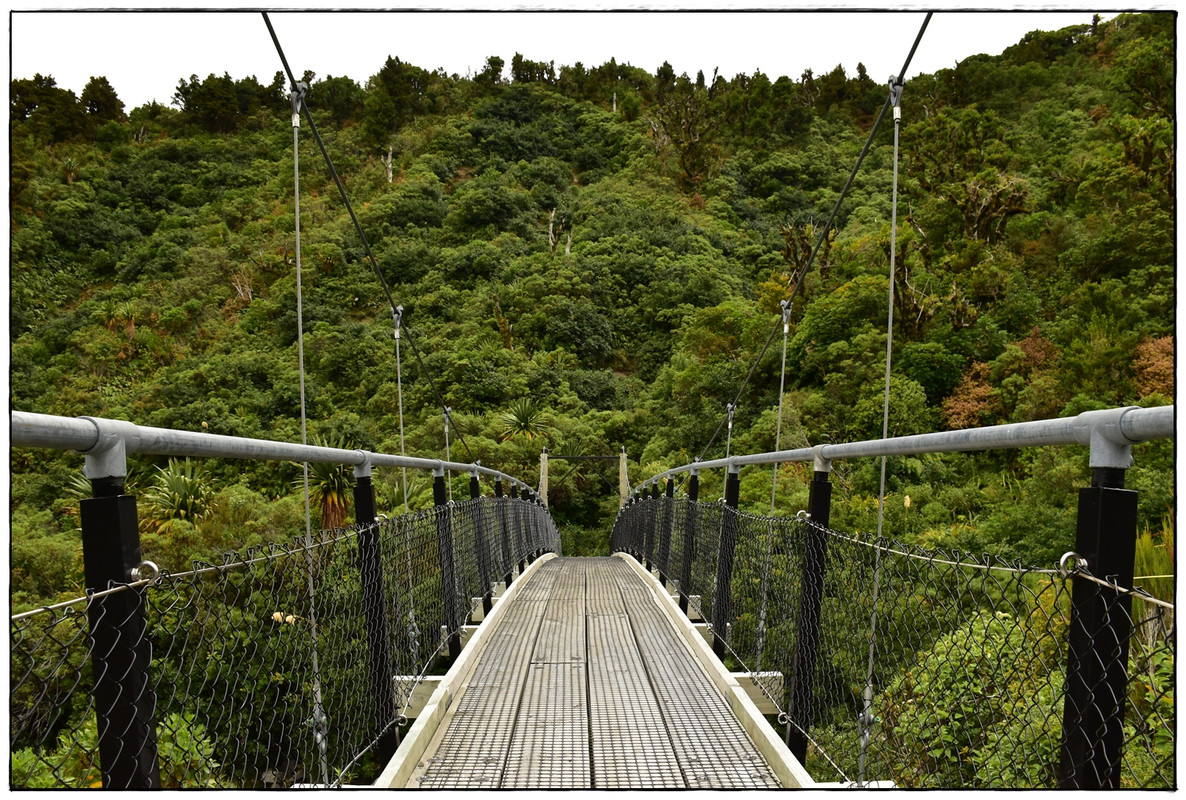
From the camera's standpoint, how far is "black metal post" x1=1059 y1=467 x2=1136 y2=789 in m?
0.77

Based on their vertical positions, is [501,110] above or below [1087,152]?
above

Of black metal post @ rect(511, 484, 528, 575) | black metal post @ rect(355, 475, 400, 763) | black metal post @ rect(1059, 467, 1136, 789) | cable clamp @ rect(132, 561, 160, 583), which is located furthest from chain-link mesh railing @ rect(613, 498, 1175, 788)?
black metal post @ rect(511, 484, 528, 575)

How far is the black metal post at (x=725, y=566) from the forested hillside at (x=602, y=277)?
6.19 ft

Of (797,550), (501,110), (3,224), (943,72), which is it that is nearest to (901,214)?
(943,72)

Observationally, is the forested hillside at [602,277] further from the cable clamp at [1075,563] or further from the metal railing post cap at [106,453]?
the cable clamp at [1075,563]

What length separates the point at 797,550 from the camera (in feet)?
7.48

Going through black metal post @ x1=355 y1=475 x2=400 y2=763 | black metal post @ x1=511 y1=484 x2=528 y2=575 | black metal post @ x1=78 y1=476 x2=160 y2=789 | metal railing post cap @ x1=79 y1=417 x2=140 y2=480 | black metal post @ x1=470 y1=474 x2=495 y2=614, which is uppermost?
metal railing post cap @ x1=79 y1=417 x2=140 y2=480

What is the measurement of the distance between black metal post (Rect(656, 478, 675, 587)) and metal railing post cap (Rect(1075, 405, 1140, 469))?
3.66 metres

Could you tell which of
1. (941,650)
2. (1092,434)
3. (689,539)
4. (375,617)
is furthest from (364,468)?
(689,539)

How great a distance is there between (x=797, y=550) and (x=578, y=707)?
2.86 feet

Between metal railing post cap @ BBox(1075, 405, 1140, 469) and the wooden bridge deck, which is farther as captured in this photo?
the wooden bridge deck

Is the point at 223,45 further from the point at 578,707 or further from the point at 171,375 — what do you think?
the point at 171,375

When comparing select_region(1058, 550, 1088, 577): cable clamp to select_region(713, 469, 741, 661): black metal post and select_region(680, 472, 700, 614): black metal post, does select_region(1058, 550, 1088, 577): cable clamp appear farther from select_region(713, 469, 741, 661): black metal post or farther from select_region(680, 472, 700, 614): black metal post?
select_region(680, 472, 700, 614): black metal post

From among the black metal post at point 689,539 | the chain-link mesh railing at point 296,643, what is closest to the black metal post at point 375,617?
the chain-link mesh railing at point 296,643
